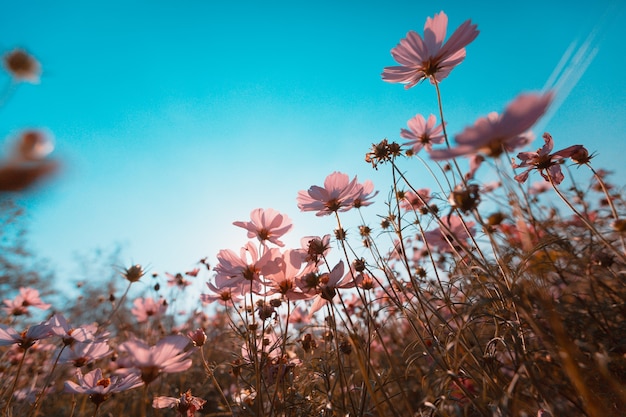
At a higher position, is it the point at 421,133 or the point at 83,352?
the point at 421,133

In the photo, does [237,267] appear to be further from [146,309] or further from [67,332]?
[146,309]

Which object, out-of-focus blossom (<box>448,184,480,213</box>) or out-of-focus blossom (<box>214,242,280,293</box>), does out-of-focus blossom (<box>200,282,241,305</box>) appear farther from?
out-of-focus blossom (<box>448,184,480,213</box>)

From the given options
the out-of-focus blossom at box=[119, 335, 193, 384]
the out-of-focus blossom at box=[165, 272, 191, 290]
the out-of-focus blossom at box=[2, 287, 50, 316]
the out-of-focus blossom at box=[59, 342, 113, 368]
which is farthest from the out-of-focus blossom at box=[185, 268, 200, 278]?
the out-of-focus blossom at box=[119, 335, 193, 384]

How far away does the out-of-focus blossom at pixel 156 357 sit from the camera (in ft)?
1.52

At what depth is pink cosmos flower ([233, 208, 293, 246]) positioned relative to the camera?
0.87 metres

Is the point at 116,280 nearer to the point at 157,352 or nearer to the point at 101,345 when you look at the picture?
the point at 101,345

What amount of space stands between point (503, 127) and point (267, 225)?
61 cm

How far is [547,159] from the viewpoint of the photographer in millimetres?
785

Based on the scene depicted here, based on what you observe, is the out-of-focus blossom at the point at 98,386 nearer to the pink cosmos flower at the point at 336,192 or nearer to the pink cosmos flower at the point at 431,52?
the pink cosmos flower at the point at 336,192

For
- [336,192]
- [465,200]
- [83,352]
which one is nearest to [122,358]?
[83,352]

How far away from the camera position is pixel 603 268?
0.75 meters

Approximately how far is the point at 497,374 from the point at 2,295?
4.65 m

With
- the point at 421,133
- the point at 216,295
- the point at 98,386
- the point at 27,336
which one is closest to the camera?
the point at 98,386

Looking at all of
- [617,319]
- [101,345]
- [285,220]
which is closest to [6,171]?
[101,345]
